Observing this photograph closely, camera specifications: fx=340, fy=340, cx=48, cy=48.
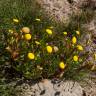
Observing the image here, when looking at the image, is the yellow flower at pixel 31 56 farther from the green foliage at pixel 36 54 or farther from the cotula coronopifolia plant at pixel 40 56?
the green foliage at pixel 36 54

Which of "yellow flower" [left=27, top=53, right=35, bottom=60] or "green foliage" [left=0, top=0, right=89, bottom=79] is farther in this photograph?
"green foliage" [left=0, top=0, right=89, bottom=79]

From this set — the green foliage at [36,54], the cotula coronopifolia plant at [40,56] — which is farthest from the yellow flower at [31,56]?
the green foliage at [36,54]

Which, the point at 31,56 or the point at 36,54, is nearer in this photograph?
the point at 31,56

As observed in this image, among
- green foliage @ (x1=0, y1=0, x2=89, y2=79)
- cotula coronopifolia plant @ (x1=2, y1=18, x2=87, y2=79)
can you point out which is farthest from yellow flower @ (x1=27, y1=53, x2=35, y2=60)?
green foliage @ (x1=0, y1=0, x2=89, y2=79)

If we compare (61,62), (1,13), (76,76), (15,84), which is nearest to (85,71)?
(76,76)

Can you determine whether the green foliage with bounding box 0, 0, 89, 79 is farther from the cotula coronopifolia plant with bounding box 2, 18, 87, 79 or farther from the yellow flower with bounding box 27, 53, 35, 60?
the yellow flower with bounding box 27, 53, 35, 60

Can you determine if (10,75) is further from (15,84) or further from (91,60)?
(91,60)

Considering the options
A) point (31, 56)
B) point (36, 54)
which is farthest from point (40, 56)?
point (31, 56)

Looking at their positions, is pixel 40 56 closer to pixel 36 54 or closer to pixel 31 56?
pixel 36 54

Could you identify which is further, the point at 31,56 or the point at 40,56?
the point at 40,56

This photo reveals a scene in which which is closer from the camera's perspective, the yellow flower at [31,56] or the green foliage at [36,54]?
the yellow flower at [31,56]

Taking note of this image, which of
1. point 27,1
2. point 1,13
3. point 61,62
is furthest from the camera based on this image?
point 27,1
